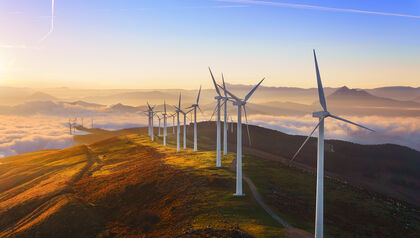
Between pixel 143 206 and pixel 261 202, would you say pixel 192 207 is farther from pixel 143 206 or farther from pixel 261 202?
pixel 143 206

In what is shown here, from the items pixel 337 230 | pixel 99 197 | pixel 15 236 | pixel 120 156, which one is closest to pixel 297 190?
pixel 337 230

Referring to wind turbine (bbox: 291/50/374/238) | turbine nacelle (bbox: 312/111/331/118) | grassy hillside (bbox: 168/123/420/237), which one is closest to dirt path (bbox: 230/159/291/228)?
grassy hillside (bbox: 168/123/420/237)

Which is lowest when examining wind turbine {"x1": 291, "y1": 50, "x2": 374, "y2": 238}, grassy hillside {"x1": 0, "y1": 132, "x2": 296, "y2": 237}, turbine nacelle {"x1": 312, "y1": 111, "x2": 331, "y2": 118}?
grassy hillside {"x1": 0, "y1": 132, "x2": 296, "y2": 237}

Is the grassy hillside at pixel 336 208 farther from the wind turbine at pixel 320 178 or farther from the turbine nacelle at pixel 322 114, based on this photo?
the turbine nacelle at pixel 322 114

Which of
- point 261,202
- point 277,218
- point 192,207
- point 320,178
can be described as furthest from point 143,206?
point 320,178

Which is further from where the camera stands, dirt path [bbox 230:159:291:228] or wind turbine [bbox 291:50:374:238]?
dirt path [bbox 230:159:291:228]

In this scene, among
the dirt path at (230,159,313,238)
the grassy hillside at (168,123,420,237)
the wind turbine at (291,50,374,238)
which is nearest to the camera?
the wind turbine at (291,50,374,238)

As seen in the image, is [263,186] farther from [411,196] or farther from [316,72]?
[411,196]

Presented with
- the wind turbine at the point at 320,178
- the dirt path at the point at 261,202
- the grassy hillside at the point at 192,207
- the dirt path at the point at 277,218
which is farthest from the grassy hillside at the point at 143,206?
the wind turbine at the point at 320,178

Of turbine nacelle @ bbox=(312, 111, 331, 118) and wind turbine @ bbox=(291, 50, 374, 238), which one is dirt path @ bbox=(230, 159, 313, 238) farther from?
turbine nacelle @ bbox=(312, 111, 331, 118)
